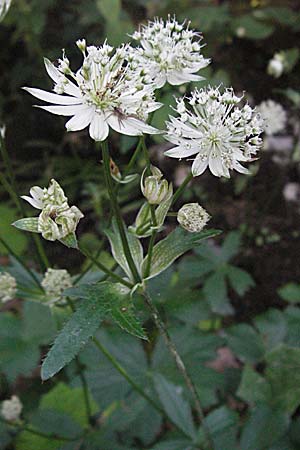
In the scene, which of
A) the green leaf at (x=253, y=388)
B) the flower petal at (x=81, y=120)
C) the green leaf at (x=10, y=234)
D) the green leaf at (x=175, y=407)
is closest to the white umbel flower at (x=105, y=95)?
the flower petal at (x=81, y=120)

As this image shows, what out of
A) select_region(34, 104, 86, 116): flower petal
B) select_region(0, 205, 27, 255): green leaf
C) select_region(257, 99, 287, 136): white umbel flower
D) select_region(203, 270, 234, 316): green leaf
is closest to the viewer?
select_region(34, 104, 86, 116): flower petal

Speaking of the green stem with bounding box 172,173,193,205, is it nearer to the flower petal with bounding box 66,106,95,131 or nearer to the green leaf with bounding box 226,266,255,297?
the flower petal with bounding box 66,106,95,131

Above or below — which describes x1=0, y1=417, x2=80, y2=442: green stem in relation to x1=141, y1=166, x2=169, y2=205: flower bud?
below

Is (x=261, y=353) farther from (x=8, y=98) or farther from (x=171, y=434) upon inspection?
(x=8, y=98)

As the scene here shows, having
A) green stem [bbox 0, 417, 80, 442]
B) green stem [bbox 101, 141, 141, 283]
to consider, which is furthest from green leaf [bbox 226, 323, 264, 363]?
green stem [bbox 101, 141, 141, 283]

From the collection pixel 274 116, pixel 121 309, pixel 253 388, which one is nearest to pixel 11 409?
pixel 253 388

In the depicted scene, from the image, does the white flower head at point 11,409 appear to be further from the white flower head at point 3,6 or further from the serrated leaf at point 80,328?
the white flower head at point 3,6
